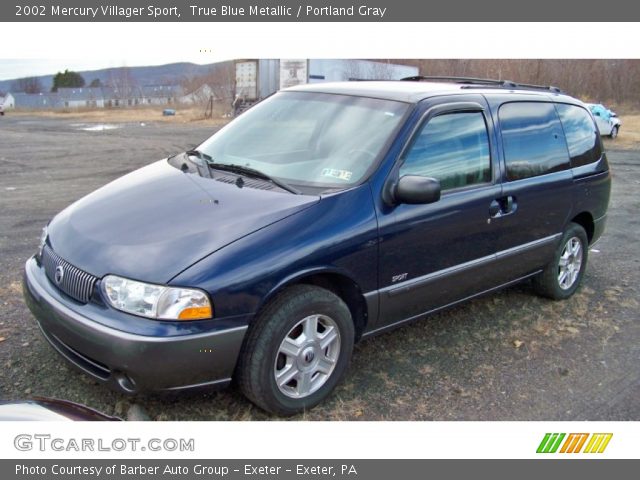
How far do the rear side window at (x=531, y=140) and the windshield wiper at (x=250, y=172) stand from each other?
1.82 m

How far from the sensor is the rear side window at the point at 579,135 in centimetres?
509

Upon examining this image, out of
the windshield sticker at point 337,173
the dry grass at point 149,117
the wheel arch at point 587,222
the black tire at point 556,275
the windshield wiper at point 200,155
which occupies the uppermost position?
the windshield wiper at point 200,155

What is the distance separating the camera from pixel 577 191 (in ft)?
16.5

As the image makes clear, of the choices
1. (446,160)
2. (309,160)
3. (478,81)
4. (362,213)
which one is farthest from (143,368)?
(478,81)

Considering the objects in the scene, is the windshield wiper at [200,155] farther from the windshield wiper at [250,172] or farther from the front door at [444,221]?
the front door at [444,221]

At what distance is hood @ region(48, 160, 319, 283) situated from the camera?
9.45 ft

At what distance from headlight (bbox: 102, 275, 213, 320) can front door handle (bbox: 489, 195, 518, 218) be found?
2306 millimetres

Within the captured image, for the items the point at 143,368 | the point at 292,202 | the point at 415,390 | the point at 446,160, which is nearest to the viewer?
the point at 143,368

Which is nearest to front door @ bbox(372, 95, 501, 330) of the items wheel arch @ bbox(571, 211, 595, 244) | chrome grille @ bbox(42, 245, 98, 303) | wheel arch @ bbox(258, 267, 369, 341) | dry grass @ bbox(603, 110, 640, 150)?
wheel arch @ bbox(258, 267, 369, 341)

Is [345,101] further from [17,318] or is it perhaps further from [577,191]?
[17,318]

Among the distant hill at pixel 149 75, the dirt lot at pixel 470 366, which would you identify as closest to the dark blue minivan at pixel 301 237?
the dirt lot at pixel 470 366

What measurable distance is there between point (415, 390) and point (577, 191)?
2.56 metres

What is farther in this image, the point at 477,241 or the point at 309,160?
the point at 477,241

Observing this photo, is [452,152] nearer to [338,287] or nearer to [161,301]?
[338,287]
